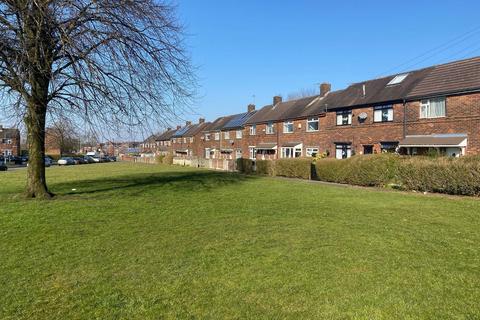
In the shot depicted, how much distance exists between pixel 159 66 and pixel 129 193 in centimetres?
497

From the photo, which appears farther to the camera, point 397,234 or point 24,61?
point 24,61

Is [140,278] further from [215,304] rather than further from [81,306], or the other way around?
[215,304]

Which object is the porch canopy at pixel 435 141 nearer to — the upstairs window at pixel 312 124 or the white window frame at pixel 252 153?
the upstairs window at pixel 312 124

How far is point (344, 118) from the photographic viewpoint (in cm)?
3044

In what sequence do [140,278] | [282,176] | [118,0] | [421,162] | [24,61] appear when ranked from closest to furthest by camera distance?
1. [140,278]
2. [24,61]
3. [118,0]
4. [421,162]
5. [282,176]

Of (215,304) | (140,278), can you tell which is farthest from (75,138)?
(215,304)

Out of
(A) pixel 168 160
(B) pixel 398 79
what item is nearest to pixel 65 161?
(A) pixel 168 160

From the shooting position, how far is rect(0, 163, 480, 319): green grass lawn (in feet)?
13.4

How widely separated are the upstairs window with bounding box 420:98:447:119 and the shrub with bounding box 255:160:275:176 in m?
10.9

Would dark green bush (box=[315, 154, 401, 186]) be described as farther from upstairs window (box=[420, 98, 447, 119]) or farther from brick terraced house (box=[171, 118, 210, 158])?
brick terraced house (box=[171, 118, 210, 158])

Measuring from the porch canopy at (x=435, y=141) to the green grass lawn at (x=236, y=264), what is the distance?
13168mm

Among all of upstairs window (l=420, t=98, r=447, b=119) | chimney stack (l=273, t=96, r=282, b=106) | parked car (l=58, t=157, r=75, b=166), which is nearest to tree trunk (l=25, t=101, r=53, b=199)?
upstairs window (l=420, t=98, r=447, b=119)

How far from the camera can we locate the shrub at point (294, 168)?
82.3ft

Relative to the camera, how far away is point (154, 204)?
11.6 meters
